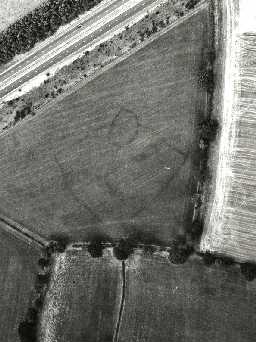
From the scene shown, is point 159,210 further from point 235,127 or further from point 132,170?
point 235,127

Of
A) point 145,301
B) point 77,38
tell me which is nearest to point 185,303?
point 145,301

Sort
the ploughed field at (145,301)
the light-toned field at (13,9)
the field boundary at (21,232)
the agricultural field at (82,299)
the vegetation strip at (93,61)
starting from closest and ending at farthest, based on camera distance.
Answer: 1. the ploughed field at (145,301)
2. the agricultural field at (82,299)
3. the vegetation strip at (93,61)
4. the field boundary at (21,232)
5. the light-toned field at (13,9)

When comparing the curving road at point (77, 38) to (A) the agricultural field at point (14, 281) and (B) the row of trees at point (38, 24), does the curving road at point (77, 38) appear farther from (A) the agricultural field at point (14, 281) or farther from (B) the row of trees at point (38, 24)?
(A) the agricultural field at point (14, 281)

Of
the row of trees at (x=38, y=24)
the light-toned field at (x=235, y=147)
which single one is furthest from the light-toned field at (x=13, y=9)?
the light-toned field at (x=235, y=147)

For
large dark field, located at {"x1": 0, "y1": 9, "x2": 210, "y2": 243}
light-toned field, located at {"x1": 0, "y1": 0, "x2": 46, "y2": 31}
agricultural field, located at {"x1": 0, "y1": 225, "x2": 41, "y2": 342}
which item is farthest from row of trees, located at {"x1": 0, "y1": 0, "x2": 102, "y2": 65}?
agricultural field, located at {"x1": 0, "y1": 225, "x2": 41, "y2": 342}

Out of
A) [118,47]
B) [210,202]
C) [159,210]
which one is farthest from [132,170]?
[118,47]

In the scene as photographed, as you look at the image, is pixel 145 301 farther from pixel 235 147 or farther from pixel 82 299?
pixel 235 147
